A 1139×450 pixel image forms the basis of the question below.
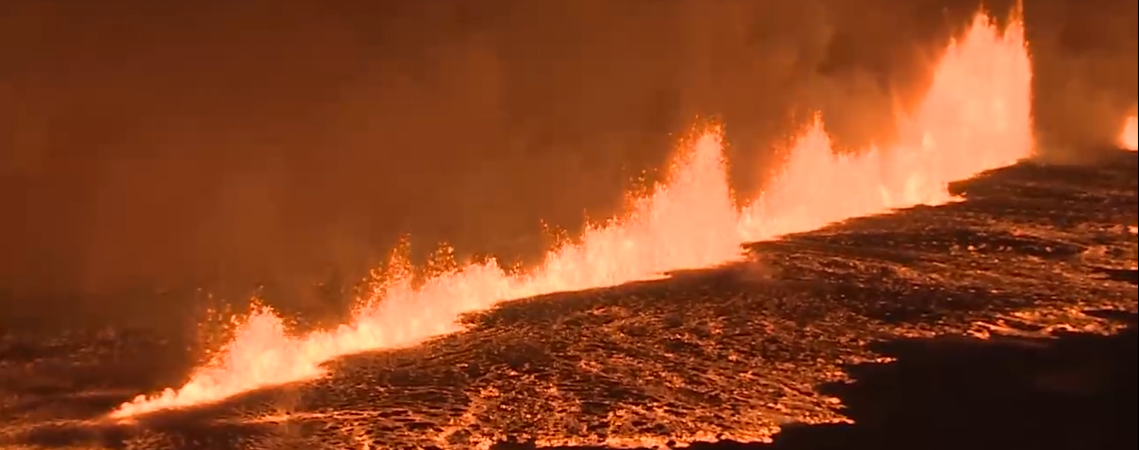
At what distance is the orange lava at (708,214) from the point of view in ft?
34.9

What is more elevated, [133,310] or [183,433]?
[133,310]

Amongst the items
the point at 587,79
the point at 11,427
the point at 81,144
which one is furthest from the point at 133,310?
the point at 587,79

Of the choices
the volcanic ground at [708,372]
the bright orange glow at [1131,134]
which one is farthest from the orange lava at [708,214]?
the bright orange glow at [1131,134]

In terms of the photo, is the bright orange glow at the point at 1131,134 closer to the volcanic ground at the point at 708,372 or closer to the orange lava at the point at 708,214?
the orange lava at the point at 708,214

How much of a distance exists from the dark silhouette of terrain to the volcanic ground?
0.02 metres

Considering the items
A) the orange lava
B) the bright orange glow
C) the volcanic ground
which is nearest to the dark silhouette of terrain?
the volcanic ground

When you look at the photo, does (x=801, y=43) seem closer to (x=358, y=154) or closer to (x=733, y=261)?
(x=733, y=261)

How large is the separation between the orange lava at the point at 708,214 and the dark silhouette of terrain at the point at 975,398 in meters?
3.22

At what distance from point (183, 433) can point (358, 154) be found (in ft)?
18.9

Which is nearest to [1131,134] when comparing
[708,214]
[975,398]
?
[708,214]

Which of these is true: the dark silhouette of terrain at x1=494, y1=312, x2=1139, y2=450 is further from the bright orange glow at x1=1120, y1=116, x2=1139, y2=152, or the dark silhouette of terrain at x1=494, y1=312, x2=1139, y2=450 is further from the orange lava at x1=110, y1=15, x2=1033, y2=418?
the bright orange glow at x1=1120, y1=116, x2=1139, y2=152

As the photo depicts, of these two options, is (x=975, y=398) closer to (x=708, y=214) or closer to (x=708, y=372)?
(x=708, y=372)

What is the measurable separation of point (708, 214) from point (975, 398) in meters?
7.72

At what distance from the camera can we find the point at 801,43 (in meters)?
19.9
